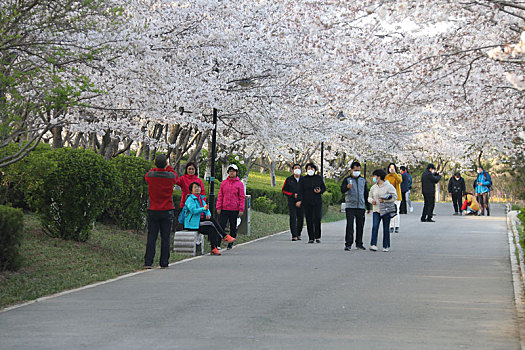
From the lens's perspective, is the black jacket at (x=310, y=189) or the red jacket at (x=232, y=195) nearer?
the red jacket at (x=232, y=195)

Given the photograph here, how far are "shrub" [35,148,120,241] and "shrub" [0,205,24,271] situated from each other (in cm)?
295

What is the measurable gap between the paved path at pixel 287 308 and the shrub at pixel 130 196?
3.51 m

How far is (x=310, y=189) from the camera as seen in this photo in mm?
19047

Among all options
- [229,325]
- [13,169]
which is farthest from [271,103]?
[229,325]

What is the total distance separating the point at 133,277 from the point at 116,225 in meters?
6.36

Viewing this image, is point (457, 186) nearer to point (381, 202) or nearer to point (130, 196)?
point (381, 202)

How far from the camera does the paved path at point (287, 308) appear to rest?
702 cm

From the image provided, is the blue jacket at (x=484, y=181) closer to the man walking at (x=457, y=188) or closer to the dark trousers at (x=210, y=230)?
the man walking at (x=457, y=188)

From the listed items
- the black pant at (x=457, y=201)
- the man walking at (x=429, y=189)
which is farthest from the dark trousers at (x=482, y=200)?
the man walking at (x=429, y=189)

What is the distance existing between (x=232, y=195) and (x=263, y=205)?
529 inches

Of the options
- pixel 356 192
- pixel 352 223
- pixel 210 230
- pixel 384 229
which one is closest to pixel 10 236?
pixel 210 230

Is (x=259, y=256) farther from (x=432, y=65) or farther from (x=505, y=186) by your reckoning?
(x=505, y=186)

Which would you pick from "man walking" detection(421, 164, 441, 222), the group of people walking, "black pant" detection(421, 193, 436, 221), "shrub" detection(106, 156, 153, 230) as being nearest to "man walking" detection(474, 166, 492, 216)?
"man walking" detection(421, 164, 441, 222)

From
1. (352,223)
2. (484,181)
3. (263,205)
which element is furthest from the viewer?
(484,181)
